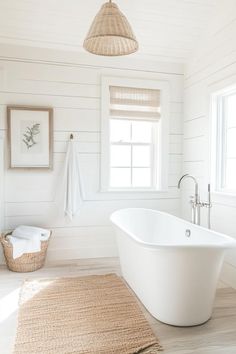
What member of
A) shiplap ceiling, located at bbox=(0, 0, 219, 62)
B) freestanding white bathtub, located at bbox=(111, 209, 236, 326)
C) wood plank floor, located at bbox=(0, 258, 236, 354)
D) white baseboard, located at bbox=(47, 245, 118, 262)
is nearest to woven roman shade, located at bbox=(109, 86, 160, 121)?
shiplap ceiling, located at bbox=(0, 0, 219, 62)

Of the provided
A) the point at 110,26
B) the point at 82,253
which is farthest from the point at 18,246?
the point at 110,26

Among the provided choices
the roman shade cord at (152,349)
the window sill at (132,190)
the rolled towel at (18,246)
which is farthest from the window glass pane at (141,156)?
the roman shade cord at (152,349)

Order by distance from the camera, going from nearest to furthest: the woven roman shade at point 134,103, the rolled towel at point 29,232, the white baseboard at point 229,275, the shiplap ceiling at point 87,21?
the white baseboard at point 229,275 → the shiplap ceiling at point 87,21 → the rolled towel at point 29,232 → the woven roman shade at point 134,103

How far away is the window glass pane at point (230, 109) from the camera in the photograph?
3.15m

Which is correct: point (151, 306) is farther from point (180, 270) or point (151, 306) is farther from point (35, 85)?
point (35, 85)

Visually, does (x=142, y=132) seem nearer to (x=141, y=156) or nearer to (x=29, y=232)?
(x=141, y=156)

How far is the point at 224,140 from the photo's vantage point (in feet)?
10.8

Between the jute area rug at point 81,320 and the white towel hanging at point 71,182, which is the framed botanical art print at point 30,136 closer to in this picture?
the white towel hanging at point 71,182

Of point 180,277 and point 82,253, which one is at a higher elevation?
point 180,277

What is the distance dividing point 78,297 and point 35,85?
7.91 feet

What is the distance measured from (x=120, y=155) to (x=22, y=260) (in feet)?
5.72

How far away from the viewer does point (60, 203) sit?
3.65 metres

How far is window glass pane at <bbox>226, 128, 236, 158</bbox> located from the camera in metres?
3.12

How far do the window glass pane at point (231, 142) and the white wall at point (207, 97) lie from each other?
0.83 feet
